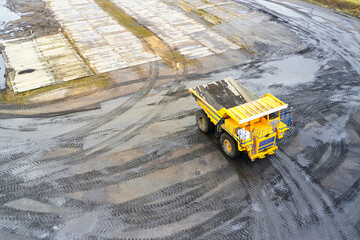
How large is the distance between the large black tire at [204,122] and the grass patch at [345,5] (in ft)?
57.3

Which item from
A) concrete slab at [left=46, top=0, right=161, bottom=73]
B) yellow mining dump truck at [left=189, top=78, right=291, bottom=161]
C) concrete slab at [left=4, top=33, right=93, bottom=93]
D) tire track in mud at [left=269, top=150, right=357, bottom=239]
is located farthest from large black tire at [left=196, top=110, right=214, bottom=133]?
concrete slab at [left=4, top=33, right=93, bottom=93]

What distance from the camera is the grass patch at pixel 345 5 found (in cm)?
2155

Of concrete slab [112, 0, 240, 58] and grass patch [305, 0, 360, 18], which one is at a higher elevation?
grass patch [305, 0, 360, 18]

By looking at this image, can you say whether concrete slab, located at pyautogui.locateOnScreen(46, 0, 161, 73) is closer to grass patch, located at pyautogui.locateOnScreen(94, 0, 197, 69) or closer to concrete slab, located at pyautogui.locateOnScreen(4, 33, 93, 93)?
grass patch, located at pyautogui.locateOnScreen(94, 0, 197, 69)

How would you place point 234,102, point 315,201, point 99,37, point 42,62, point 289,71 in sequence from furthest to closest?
point 99,37 → point 42,62 → point 289,71 → point 234,102 → point 315,201

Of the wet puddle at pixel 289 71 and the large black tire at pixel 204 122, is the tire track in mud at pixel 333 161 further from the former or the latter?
the wet puddle at pixel 289 71

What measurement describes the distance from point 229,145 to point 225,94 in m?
2.05

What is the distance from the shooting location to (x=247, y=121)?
846cm

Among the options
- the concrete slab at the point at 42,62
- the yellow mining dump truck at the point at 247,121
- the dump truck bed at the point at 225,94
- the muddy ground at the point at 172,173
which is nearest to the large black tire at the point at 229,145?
the yellow mining dump truck at the point at 247,121

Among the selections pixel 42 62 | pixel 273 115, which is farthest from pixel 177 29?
pixel 273 115

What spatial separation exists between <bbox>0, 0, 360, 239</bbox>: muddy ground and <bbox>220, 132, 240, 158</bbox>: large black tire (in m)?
0.26

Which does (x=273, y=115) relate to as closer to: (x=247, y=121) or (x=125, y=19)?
(x=247, y=121)

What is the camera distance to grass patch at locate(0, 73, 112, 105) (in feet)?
41.9

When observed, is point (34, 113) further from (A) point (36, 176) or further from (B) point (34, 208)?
(B) point (34, 208)
